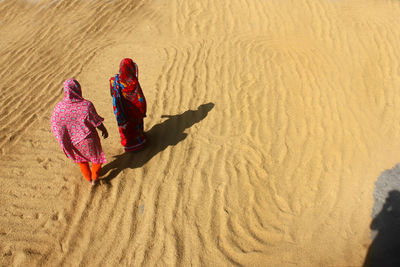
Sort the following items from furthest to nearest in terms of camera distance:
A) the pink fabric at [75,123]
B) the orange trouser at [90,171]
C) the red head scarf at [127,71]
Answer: the orange trouser at [90,171], the red head scarf at [127,71], the pink fabric at [75,123]

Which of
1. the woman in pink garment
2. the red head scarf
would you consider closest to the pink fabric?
the woman in pink garment

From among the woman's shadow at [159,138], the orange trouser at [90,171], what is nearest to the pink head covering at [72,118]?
the orange trouser at [90,171]

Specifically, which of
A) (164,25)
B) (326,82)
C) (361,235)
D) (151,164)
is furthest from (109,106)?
(361,235)

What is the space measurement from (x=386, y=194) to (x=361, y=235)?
0.76 m

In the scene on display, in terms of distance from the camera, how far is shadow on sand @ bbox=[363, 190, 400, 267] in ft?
11.0

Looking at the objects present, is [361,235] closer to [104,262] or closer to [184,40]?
[104,262]

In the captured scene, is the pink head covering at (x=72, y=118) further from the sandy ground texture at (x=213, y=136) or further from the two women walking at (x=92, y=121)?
the sandy ground texture at (x=213, y=136)

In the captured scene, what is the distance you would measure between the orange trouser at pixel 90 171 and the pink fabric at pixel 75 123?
0.18m

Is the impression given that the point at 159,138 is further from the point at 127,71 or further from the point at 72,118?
the point at 72,118

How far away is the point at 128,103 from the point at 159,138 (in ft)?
3.08

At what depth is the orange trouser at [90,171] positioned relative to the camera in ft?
13.1

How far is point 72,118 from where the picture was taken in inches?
138

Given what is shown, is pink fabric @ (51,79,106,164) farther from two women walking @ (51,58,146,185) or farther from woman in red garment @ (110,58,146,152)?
woman in red garment @ (110,58,146,152)

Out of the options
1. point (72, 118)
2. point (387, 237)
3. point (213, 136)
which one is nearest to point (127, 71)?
point (72, 118)
